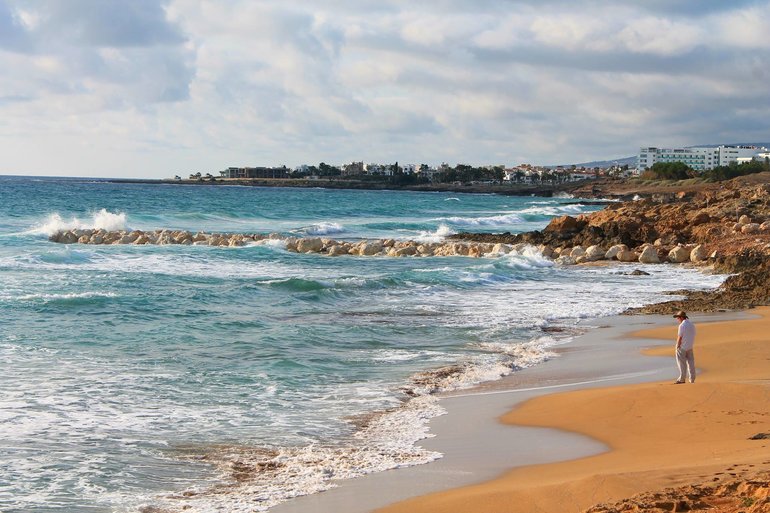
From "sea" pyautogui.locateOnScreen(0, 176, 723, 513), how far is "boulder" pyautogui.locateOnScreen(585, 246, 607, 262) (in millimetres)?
1917

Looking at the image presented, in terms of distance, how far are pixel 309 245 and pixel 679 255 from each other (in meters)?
14.5

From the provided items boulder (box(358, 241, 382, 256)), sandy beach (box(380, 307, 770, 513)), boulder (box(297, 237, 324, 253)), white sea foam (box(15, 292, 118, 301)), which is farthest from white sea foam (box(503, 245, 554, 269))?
sandy beach (box(380, 307, 770, 513))

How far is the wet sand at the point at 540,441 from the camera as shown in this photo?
7160 mm

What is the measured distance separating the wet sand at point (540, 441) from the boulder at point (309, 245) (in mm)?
22036

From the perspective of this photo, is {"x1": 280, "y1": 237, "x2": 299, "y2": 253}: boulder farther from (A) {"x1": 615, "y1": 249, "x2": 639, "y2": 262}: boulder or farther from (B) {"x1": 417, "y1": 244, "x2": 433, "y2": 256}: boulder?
(A) {"x1": 615, "y1": 249, "x2": 639, "y2": 262}: boulder

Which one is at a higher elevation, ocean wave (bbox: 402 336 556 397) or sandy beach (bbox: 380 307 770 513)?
sandy beach (bbox: 380 307 770 513)

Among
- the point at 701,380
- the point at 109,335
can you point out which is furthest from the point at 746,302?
the point at 109,335

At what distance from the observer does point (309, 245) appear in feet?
117

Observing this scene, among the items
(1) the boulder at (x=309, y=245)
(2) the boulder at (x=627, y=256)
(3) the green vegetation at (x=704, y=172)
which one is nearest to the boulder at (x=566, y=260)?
(2) the boulder at (x=627, y=256)

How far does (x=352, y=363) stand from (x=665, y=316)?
8.07m

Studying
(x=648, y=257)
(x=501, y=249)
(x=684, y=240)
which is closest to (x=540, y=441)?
(x=648, y=257)

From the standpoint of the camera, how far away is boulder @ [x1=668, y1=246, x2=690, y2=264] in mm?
30172

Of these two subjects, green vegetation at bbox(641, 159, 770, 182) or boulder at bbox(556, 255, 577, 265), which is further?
green vegetation at bbox(641, 159, 770, 182)

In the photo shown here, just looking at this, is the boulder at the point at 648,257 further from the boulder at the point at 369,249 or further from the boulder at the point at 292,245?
the boulder at the point at 292,245
